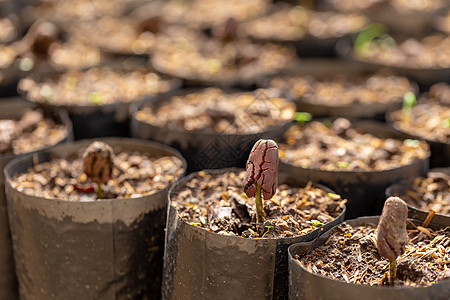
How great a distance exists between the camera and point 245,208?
1.71 metres

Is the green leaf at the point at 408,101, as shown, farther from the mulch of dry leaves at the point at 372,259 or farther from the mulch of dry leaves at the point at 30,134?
the mulch of dry leaves at the point at 30,134

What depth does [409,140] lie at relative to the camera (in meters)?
2.45

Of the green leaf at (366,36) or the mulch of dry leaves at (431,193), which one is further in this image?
the green leaf at (366,36)

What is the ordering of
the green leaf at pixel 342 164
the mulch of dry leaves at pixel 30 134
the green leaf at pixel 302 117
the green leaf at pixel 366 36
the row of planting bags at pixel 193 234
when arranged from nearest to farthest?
the row of planting bags at pixel 193 234
the green leaf at pixel 342 164
the mulch of dry leaves at pixel 30 134
the green leaf at pixel 302 117
the green leaf at pixel 366 36

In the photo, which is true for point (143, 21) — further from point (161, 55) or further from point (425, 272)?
point (425, 272)

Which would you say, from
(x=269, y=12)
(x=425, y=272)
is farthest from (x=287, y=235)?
(x=269, y=12)

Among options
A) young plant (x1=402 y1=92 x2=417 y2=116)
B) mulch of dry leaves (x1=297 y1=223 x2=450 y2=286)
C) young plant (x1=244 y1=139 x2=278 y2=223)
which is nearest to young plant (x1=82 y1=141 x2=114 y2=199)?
young plant (x1=244 y1=139 x2=278 y2=223)

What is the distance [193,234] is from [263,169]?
290mm

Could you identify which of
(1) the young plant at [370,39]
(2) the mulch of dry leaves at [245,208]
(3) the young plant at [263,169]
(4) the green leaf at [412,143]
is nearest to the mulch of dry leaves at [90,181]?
(2) the mulch of dry leaves at [245,208]

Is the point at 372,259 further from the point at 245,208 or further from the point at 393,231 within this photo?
the point at 245,208

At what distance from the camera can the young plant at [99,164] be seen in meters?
1.94

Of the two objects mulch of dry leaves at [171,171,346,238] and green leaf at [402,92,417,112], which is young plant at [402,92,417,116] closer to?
green leaf at [402,92,417,112]

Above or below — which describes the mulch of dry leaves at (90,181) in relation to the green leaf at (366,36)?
below

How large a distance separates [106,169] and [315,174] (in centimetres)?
79
